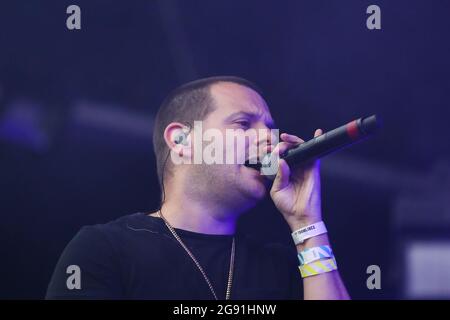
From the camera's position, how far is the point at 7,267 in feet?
4.90

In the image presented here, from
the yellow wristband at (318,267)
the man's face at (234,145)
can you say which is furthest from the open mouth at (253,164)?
the yellow wristband at (318,267)

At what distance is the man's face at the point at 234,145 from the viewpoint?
1.32 m

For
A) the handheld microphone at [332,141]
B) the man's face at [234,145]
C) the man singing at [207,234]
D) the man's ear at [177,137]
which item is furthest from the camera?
the man's ear at [177,137]

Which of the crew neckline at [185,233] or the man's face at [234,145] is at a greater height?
the man's face at [234,145]

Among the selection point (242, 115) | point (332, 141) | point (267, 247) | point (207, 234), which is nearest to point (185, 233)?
point (207, 234)

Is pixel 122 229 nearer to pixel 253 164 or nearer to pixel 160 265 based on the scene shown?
pixel 160 265

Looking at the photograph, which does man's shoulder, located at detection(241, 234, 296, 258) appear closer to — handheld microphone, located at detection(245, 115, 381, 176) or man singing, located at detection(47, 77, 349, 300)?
man singing, located at detection(47, 77, 349, 300)

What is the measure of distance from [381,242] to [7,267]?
103 centimetres

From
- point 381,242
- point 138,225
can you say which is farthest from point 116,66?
point 381,242

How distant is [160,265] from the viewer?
1245 mm

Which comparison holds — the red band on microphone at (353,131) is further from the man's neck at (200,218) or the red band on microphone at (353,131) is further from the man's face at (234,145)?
the man's neck at (200,218)

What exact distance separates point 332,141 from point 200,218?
40 cm

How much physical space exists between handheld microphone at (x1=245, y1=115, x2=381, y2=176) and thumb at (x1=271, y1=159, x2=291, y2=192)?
12 mm
